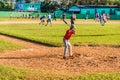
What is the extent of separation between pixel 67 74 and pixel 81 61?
12.3 feet

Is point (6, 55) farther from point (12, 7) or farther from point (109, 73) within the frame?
point (12, 7)

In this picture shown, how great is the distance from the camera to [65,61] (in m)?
16.6

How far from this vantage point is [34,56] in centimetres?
1819

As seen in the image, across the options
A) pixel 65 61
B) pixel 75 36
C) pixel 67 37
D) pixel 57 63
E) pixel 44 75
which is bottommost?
pixel 75 36

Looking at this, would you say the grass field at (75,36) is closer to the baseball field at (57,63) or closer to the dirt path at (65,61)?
the baseball field at (57,63)

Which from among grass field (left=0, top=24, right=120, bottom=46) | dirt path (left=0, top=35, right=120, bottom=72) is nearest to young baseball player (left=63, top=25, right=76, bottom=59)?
dirt path (left=0, top=35, right=120, bottom=72)

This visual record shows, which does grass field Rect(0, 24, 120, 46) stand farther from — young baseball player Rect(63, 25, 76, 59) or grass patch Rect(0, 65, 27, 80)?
grass patch Rect(0, 65, 27, 80)

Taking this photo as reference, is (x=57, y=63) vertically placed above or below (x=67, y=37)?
below

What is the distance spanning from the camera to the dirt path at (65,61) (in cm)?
1478

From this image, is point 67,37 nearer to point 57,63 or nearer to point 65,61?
point 65,61

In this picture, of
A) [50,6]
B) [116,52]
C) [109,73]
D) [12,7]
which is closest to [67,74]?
[109,73]

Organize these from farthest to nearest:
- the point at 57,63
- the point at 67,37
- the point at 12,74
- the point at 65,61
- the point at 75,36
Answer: the point at 75,36
the point at 67,37
the point at 65,61
the point at 57,63
the point at 12,74

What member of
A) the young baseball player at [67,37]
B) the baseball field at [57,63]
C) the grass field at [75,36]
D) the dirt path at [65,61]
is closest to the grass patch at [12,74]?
the baseball field at [57,63]

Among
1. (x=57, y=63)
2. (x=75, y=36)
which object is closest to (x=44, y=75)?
(x=57, y=63)
